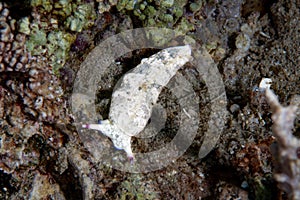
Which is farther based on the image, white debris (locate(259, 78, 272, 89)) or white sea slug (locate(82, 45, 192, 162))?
white debris (locate(259, 78, 272, 89))

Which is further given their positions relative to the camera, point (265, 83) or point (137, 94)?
point (265, 83)

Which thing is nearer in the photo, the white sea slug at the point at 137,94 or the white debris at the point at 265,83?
the white sea slug at the point at 137,94

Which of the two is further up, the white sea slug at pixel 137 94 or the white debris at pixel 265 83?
the white debris at pixel 265 83

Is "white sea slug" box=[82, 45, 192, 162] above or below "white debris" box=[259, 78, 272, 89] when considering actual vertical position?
below

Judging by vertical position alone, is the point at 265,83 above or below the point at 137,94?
above

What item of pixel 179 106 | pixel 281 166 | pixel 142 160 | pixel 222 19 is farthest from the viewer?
pixel 222 19

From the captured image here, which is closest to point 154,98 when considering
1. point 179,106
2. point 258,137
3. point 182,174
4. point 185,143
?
point 179,106

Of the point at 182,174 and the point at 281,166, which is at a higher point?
the point at 281,166

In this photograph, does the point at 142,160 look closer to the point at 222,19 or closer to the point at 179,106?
the point at 179,106
